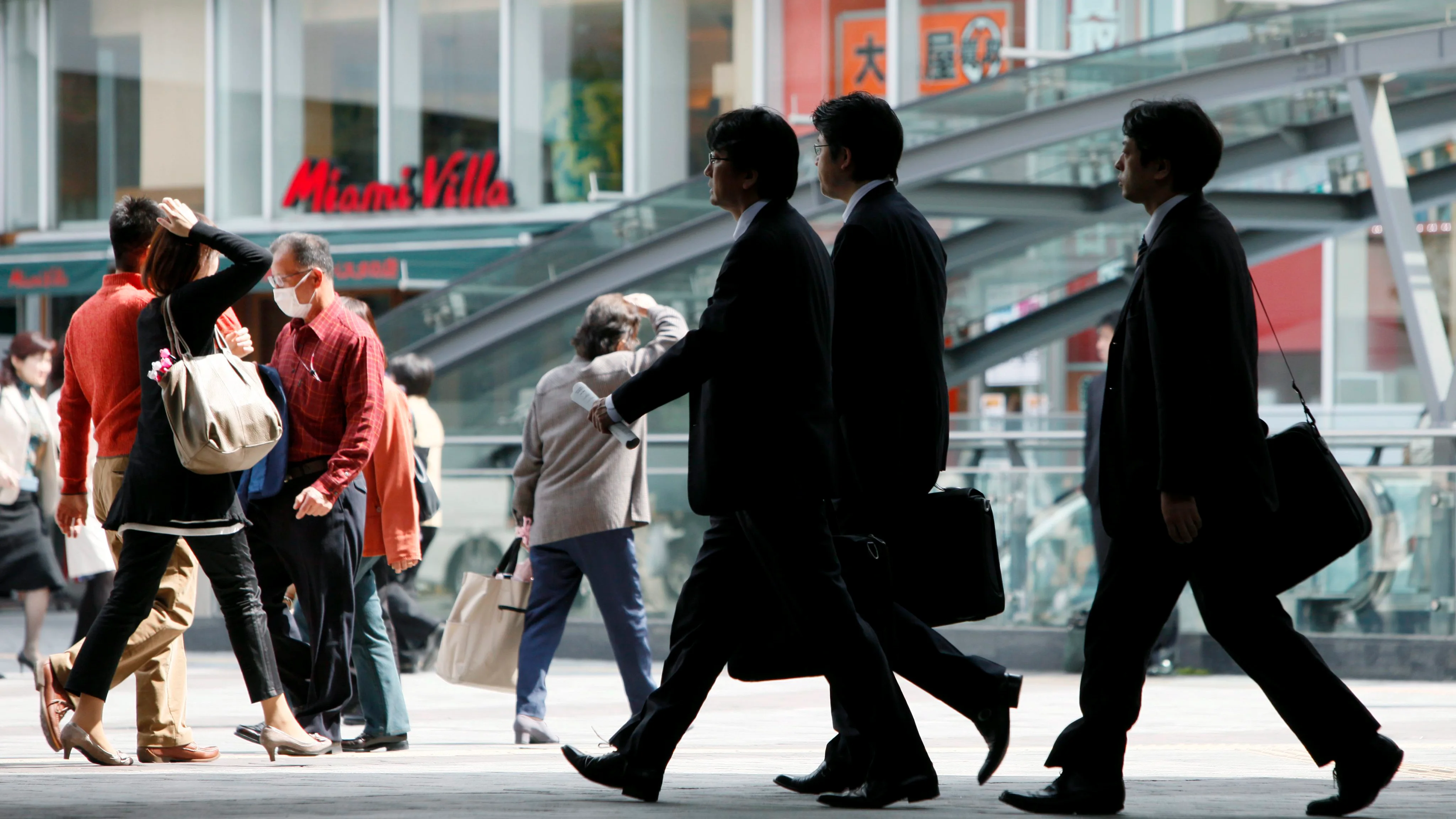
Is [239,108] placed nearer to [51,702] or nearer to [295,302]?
[295,302]

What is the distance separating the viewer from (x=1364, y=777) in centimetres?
431

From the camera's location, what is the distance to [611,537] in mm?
6926

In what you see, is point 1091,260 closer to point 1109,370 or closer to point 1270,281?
point 1270,281

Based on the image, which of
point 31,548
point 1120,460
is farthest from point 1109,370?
point 31,548

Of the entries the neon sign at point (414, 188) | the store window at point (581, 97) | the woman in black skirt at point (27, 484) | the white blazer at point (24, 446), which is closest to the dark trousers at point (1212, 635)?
the white blazer at point (24, 446)

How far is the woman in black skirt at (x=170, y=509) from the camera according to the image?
5.44 meters

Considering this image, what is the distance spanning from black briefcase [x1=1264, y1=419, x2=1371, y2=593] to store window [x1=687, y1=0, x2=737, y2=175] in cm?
1817

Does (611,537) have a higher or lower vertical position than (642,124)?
lower

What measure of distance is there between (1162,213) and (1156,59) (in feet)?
24.7

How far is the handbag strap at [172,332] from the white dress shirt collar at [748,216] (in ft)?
5.98

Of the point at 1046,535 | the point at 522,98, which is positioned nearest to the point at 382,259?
the point at 522,98

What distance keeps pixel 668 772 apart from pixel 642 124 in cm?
1747

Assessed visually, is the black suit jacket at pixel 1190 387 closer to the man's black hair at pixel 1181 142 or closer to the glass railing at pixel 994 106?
the man's black hair at pixel 1181 142

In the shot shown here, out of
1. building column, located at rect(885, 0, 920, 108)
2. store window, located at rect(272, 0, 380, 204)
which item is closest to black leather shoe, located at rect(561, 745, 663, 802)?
building column, located at rect(885, 0, 920, 108)
